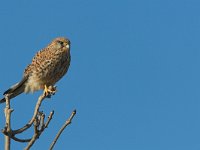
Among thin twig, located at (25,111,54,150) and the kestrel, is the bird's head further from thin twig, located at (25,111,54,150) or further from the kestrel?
thin twig, located at (25,111,54,150)

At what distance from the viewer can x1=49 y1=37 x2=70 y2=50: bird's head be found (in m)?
6.65

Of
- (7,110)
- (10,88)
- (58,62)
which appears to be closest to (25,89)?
(10,88)

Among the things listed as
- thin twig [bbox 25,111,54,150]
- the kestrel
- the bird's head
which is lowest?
thin twig [bbox 25,111,54,150]

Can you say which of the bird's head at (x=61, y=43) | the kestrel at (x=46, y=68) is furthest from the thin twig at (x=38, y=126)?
the bird's head at (x=61, y=43)

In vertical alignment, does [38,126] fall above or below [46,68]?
below

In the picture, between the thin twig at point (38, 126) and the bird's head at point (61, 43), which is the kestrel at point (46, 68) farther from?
the thin twig at point (38, 126)

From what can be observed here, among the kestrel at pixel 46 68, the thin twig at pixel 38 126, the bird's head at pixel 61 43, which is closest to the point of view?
the thin twig at pixel 38 126

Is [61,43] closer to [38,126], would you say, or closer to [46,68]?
[46,68]

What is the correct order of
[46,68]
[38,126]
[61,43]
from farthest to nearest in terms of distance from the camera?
1. [61,43]
2. [46,68]
3. [38,126]

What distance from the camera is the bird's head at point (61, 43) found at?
21.8 ft

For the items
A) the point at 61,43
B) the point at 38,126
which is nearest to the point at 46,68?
the point at 61,43

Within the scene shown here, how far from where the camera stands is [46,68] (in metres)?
6.48

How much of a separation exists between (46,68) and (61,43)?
452mm

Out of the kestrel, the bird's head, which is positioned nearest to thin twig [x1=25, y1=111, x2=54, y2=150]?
the kestrel
